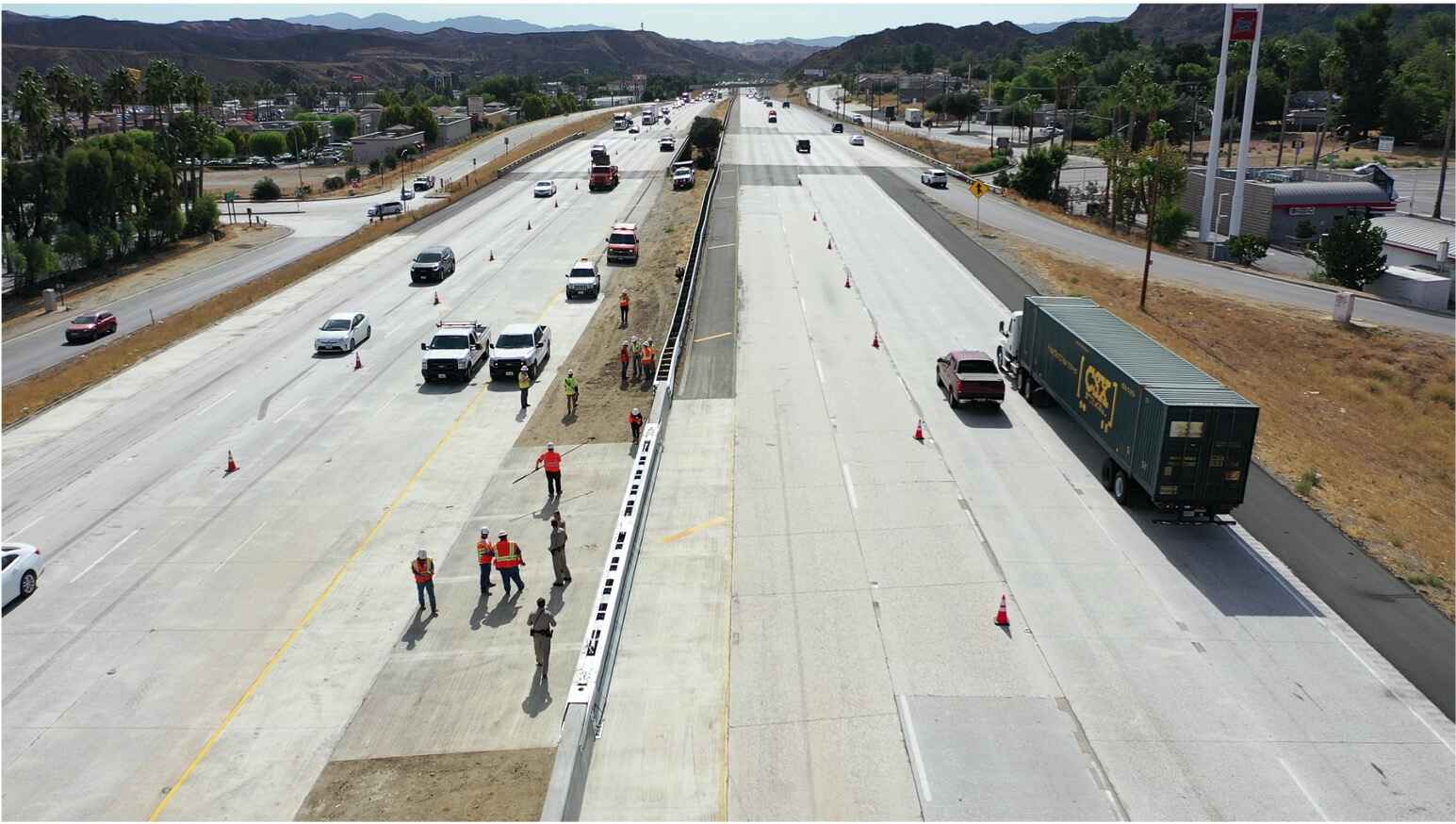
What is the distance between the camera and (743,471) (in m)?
26.3

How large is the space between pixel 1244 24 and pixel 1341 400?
4273cm

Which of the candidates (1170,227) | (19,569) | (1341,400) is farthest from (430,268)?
(1170,227)

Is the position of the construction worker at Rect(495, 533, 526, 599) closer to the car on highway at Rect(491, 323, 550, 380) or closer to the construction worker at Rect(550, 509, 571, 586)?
the construction worker at Rect(550, 509, 571, 586)

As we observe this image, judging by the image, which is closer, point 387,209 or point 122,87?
point 387,209

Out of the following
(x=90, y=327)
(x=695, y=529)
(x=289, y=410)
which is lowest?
(x=90, y=327)

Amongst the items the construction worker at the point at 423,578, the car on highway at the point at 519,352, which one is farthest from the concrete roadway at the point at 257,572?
the car on highway at the point at 519,352

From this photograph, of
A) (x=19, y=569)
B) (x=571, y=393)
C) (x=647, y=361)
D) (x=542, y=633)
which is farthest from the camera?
(x=647, y=361)

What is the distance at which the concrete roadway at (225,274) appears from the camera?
4959cm

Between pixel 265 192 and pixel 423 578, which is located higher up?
pixel 265 192

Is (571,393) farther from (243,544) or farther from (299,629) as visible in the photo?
(299,629)

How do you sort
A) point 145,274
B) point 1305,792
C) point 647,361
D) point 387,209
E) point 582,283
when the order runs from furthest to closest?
1. point 387,209
2. point 145,274
3. point 582,283
4. point 647,361
5. point 1305,792

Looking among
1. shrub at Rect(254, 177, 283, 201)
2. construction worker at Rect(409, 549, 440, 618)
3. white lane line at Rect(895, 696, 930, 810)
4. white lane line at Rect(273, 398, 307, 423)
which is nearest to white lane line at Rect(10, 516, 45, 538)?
white lane line at Rect(273, 398, 307, 423)

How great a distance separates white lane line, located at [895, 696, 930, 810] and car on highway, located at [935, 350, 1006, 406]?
15874 mm

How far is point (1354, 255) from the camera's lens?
5459cm
